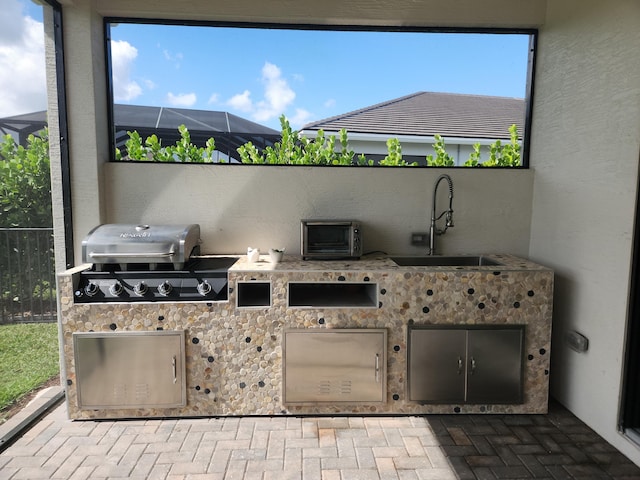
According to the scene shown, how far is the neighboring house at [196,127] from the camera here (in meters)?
2.93

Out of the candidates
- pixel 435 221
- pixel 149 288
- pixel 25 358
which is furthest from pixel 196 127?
pixel 25 358

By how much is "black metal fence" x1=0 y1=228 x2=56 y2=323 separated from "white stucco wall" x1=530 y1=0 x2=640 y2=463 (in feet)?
13.8

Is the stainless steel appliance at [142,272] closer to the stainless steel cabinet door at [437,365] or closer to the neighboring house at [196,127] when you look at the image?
the neighboring house at [196,127]

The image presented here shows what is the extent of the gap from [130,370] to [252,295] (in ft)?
2.76

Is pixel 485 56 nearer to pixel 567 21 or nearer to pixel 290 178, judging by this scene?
pixel 567 21

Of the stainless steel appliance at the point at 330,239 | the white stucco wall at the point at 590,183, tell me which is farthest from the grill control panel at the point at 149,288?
the white stucco wall at the point at 590,183

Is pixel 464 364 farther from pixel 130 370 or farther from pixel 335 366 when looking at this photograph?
pixel 130 370

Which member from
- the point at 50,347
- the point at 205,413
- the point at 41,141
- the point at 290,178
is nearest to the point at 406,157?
the point at 290,178

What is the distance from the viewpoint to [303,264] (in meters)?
2.49

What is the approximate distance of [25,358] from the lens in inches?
121

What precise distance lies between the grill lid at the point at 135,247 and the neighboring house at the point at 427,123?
1.39 m

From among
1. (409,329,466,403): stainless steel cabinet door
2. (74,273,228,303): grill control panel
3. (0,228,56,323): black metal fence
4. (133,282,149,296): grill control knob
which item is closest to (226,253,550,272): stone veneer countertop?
(74,273,228,303): grill control panel

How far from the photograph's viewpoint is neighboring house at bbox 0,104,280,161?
2.93 metres

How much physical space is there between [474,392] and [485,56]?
2.54 metres
